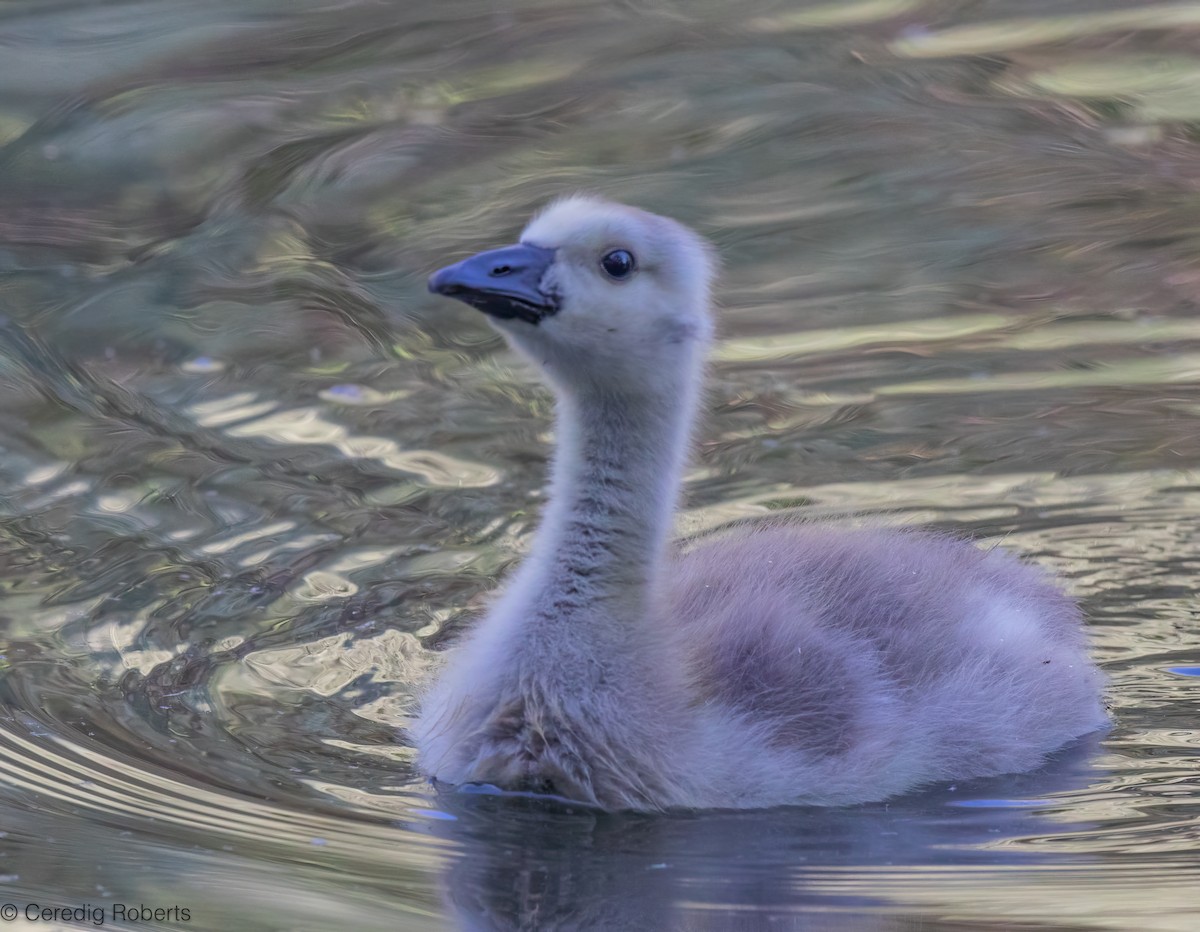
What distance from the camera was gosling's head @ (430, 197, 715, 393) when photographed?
4.53 metres

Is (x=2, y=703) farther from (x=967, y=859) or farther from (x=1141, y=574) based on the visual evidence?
(x=1141, y=574)

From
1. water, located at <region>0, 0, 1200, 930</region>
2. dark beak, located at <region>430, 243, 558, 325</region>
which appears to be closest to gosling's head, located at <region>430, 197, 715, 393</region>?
dark beak, located at <region>430, 243, 558, 325</region>

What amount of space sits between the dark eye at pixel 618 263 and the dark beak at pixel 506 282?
0.13m

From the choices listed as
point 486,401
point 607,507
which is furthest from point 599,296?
point 486,401

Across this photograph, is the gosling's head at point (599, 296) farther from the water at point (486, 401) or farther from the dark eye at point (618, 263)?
the water at point (486, 401)

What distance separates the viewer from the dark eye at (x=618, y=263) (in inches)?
183

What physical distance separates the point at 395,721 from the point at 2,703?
91 cm

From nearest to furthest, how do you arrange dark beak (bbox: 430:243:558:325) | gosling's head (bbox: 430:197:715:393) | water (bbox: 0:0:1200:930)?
water (bbox: 0:0:1200:930), dark beak (bbox: 430:243:558:325), gosling's head (bbox: 430:197:715:393)

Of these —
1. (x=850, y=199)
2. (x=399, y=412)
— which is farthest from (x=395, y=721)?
(x=850, y=199)

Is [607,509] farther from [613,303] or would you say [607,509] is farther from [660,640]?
[613,303]

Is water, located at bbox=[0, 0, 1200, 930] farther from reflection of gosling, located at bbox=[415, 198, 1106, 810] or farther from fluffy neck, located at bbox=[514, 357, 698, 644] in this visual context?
fluffy neck, located at bbox=[514, 357, 698, 644]

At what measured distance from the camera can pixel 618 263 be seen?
4660 mm

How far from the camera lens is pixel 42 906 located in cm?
375

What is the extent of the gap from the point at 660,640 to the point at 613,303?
0.76m
